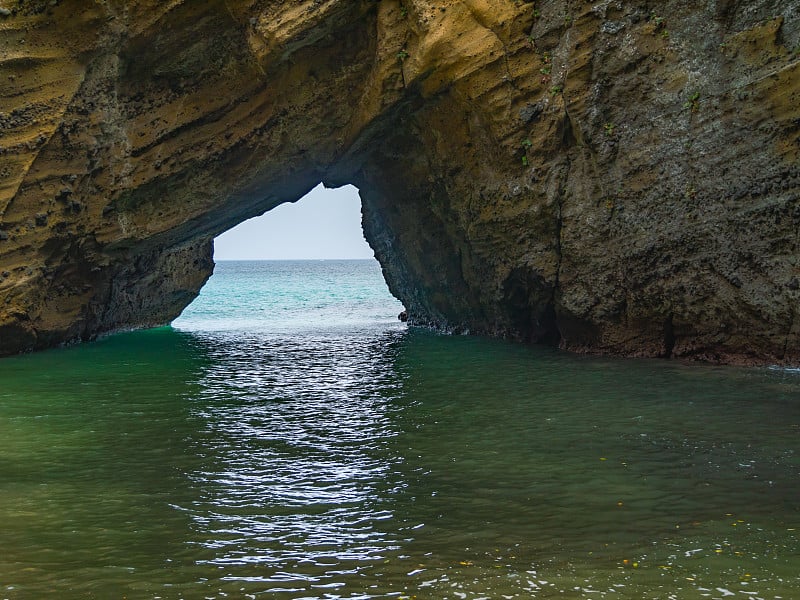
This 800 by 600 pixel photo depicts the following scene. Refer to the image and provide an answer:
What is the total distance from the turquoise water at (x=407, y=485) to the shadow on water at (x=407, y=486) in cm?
3

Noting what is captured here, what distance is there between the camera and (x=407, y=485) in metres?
8.03

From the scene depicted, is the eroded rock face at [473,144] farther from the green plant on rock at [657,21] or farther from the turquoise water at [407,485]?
the turquoise water at [407,485]

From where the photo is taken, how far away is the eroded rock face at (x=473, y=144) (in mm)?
15422

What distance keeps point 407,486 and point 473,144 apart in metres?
13.3

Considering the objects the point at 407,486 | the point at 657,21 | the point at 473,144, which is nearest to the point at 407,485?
the point at 407,486

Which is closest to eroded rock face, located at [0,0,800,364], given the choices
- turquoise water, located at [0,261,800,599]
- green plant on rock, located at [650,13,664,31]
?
green plant on rock, located at [650,13,664,31]

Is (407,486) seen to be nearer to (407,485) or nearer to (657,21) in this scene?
(407,485)

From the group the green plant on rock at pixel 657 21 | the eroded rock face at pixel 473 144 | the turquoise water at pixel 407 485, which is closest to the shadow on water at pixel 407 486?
the turquoise water at pixel 407 485

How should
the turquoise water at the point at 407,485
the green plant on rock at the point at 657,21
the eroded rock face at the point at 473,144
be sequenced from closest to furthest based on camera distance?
the turquoise water at the point at 407,485, the eroded rock face at the point at 473,144, the green plant on rock at the point at 657,21

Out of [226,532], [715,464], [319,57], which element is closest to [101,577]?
[226,532]

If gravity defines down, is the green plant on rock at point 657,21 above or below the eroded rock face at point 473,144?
above

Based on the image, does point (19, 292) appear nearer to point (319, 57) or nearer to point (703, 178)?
point (319, 57)

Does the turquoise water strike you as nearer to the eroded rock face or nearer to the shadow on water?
the shadow on water

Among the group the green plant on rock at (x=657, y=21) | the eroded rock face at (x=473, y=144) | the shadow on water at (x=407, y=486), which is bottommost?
the shadow on water at (x=407, y=486)
